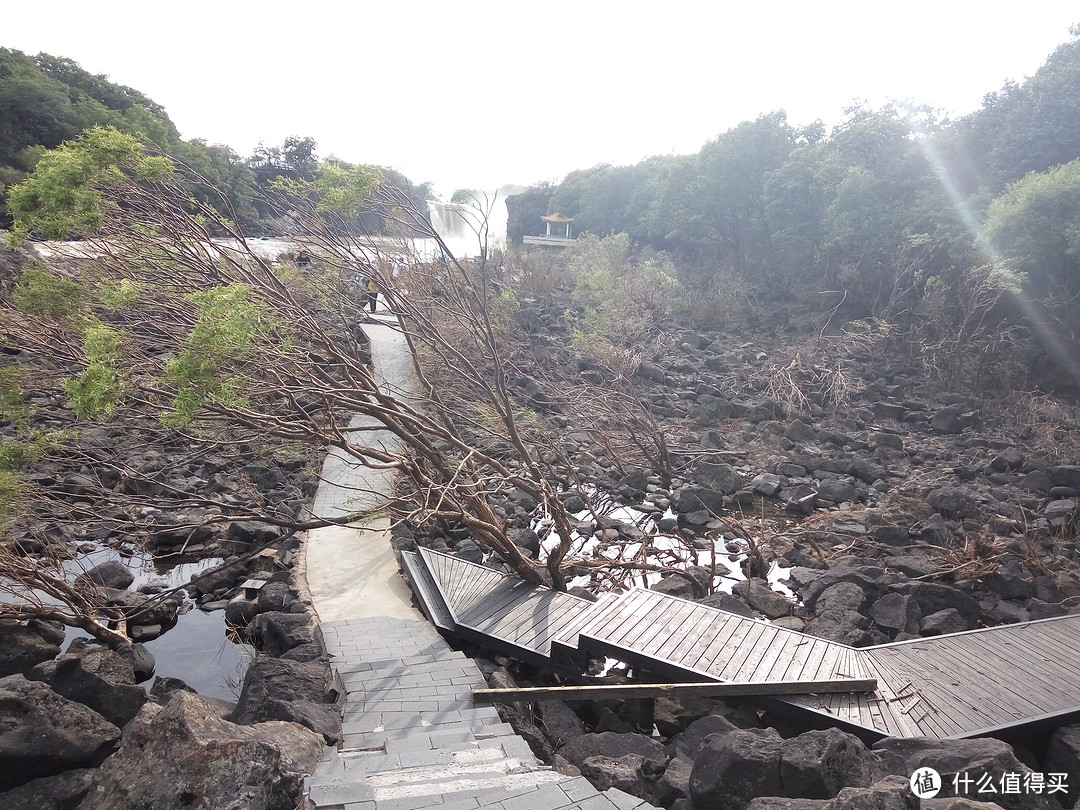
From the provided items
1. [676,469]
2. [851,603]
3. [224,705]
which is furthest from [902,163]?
[224,705]

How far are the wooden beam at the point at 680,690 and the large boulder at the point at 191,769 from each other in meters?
2.21

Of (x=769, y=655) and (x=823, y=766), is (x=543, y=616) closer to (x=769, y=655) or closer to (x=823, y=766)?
(x=769, y=655)

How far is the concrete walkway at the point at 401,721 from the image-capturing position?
11.6 ft

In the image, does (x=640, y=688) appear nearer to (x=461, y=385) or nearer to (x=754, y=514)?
(x=754, y=514)

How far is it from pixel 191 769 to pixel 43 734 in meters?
1.84

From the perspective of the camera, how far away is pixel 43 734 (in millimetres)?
4273

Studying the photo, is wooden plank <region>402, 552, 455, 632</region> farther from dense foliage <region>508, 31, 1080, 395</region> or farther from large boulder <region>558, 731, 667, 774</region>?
dense foliage <region>508, 31, 1080, 395</region>

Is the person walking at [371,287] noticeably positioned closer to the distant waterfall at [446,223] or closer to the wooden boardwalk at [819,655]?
the distant waterfall at [446,223]

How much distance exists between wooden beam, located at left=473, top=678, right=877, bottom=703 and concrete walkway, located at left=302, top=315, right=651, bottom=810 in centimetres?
26

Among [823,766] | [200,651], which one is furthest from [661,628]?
[200,651]

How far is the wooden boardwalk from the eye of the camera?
5105 mm

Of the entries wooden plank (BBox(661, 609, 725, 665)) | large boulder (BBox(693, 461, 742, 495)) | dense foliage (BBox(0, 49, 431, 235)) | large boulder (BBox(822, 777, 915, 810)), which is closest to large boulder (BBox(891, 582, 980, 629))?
wooden plank (BBox(661, 609, 725, 665))

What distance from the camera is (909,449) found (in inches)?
544

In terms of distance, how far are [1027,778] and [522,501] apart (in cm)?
793
